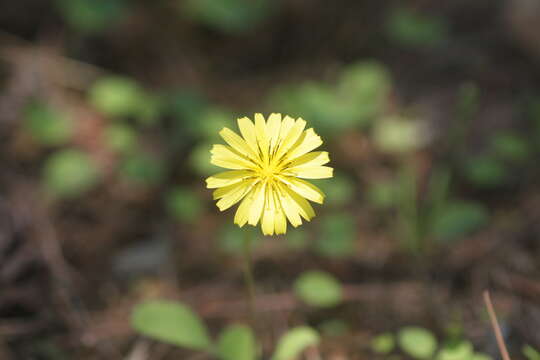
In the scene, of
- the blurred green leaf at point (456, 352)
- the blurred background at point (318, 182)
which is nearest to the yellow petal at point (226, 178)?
the blurred background at point (318, 182)

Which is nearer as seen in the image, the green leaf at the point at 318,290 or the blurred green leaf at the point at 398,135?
the green leaf at the point at 318,290

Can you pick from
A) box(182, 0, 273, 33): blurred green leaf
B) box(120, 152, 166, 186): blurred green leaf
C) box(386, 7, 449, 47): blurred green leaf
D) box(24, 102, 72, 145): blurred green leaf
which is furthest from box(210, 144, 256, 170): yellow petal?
box(386, 7, 449, 47): blurred green leaf

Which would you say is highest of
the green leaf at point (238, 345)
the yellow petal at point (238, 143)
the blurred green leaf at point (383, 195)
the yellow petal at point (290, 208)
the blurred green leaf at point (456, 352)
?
the blurred green leaf at point (383, 195)

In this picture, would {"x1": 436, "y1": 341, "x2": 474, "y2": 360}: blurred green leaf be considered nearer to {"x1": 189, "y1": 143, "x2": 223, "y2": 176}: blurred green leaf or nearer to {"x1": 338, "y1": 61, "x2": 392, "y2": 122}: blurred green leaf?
{"x1": 189, "y1": 143, "x2": 223, "y2": 176}: blurred green leaf

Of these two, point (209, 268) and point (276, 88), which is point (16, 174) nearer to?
point (209, 268)

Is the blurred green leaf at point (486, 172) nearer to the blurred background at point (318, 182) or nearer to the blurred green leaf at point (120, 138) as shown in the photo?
the blurred background at point (318, 182)

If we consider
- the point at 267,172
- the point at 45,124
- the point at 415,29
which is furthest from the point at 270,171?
the point at 415,29
